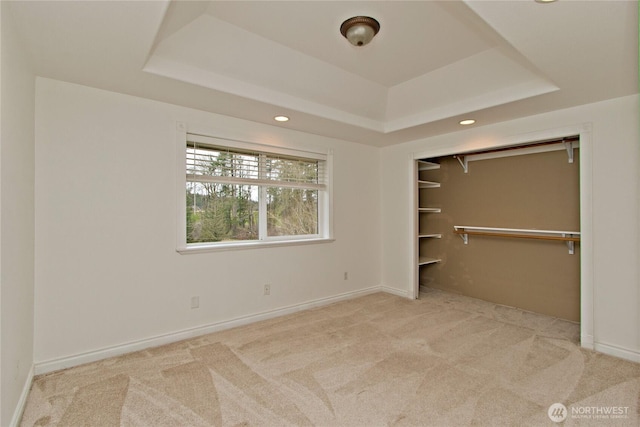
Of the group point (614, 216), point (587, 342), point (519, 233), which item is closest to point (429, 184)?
point (519, 233)

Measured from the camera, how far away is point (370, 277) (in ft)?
15.4

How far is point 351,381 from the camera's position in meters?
2.29

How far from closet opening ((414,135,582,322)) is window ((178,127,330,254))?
1.46m

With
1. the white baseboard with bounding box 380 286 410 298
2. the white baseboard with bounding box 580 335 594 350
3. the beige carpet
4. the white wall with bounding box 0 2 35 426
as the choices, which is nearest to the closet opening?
the white baseboard with bounding box 380 286 410 298

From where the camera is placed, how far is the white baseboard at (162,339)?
2436mm

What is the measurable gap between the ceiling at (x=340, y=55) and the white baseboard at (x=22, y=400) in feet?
6.97

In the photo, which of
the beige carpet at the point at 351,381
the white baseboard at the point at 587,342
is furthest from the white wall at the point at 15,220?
the white baseboard at the point at 587,342

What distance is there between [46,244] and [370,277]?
12.1 ft

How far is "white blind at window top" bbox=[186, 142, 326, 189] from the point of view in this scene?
3.20 meters

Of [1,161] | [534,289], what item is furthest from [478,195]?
[1,161]

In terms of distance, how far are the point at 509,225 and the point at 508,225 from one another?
13mm

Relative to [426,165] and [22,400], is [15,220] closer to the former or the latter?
[22,400]

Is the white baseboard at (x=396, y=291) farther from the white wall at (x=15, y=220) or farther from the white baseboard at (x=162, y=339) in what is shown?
the white wall at (x=15, y=220)
